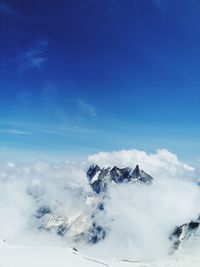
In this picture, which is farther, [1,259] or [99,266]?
[99,266]

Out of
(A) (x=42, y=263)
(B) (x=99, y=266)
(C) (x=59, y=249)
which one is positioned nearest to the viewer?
(A) (x=42, y=263)

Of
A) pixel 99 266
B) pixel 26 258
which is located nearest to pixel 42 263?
pixel 26 258

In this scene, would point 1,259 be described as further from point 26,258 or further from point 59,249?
point 59,249

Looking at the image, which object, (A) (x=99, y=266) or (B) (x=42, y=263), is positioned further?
(A) (x=99, y=266)

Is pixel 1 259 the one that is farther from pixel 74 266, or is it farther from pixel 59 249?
pixel 59 249

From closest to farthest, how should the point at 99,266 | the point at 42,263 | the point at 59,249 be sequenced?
the point at 42,263 → the point at 99,266 → the point at 59,249

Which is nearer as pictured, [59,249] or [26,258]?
[26,258]

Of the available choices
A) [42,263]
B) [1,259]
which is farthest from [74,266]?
[1,259]

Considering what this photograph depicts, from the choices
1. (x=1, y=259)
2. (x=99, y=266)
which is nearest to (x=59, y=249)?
(x=99, y=266)
